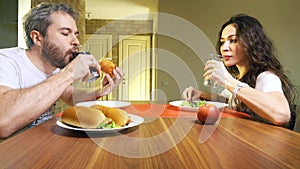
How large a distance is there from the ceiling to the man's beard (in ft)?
11.6

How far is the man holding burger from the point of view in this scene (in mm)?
1061

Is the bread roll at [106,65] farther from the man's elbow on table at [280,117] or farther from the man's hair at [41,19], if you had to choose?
the man's elbow on table at [280,117]

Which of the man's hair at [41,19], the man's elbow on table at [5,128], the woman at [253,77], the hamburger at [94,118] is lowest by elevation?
the man's elbow on table at [5,128]

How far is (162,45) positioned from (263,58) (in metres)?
2.91

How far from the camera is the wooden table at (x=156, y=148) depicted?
0.61 m

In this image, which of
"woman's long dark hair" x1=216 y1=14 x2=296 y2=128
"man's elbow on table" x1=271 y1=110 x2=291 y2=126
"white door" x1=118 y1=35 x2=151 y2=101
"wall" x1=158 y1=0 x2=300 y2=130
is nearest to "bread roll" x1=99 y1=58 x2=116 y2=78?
"woman's long dark hair" x1=216 y1=14 x2=296 y2=128

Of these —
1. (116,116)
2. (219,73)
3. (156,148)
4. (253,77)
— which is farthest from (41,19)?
(253,77)

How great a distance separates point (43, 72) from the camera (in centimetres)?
158

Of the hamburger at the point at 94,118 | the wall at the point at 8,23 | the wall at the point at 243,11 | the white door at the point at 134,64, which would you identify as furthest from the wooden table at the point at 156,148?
the white door at the point at 134,64

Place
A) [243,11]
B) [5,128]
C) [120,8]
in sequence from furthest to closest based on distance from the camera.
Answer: [120,8] → [243,11] → [5,128]

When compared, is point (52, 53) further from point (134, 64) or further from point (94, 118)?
point (134, 64)

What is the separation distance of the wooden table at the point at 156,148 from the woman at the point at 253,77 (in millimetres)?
193

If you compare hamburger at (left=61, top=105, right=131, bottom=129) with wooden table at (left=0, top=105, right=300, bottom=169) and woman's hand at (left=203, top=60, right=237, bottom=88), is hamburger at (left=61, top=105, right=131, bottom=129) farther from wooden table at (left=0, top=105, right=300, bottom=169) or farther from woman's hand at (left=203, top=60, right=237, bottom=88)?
woman's hand at (left=203, top=60, right=237, bottom=88)

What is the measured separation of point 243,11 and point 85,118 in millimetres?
3988
